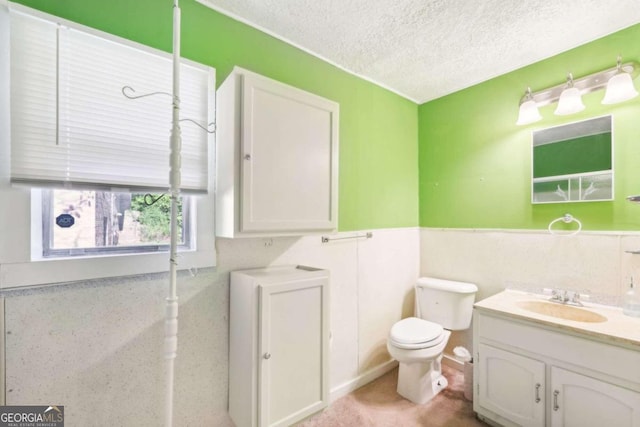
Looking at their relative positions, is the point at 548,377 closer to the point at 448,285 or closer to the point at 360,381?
the point at 448,285

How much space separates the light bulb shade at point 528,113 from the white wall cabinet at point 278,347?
1.81m

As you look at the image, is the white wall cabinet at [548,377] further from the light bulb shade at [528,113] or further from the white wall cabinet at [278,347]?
the light bulb shade at [528,113]

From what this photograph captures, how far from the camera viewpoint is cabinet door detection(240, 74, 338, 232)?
1229 millimetres

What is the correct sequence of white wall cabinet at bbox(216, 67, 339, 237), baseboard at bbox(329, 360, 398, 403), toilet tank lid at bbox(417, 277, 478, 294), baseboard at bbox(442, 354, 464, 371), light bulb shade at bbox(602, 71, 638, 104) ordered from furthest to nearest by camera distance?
baseboard at bbox(442, 354, 464, 371) < toilet tank lid at bbox(417, 277, 478, 294) < baseboard at bbox(329, 360, 398, 403) < light bulb shade at bbox(602, 71, 638, 104) < white wall cabinet at bbox(216, 67, 339, 237)

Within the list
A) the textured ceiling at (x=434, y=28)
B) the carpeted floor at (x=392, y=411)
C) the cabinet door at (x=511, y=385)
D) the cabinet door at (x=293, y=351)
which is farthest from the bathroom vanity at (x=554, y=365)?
the textured ceiling at (x=434, y=28)

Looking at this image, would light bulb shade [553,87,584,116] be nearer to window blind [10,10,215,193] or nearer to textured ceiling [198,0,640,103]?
textured ceiling [198,0,640,103]

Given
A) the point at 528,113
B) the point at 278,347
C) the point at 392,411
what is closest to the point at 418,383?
the point at 392,411

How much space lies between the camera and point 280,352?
1237 millimetres

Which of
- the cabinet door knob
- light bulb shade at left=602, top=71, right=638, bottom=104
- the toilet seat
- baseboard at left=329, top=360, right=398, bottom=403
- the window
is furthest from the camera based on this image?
baseboard at left=329, top=360, right=398, bottom=403

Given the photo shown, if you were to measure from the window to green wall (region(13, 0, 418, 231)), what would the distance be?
0.73 metres

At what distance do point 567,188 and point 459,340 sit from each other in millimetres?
1426

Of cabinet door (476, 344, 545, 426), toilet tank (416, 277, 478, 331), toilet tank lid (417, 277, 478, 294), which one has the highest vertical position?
toilet tank lid (417, 277, 478, 294)

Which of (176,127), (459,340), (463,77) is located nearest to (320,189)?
(176,127)

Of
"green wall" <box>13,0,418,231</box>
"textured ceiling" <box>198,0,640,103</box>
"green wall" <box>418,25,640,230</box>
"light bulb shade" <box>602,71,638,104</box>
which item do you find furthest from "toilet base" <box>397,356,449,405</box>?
"textured ceiling" <box>198,0,640,103</box>
